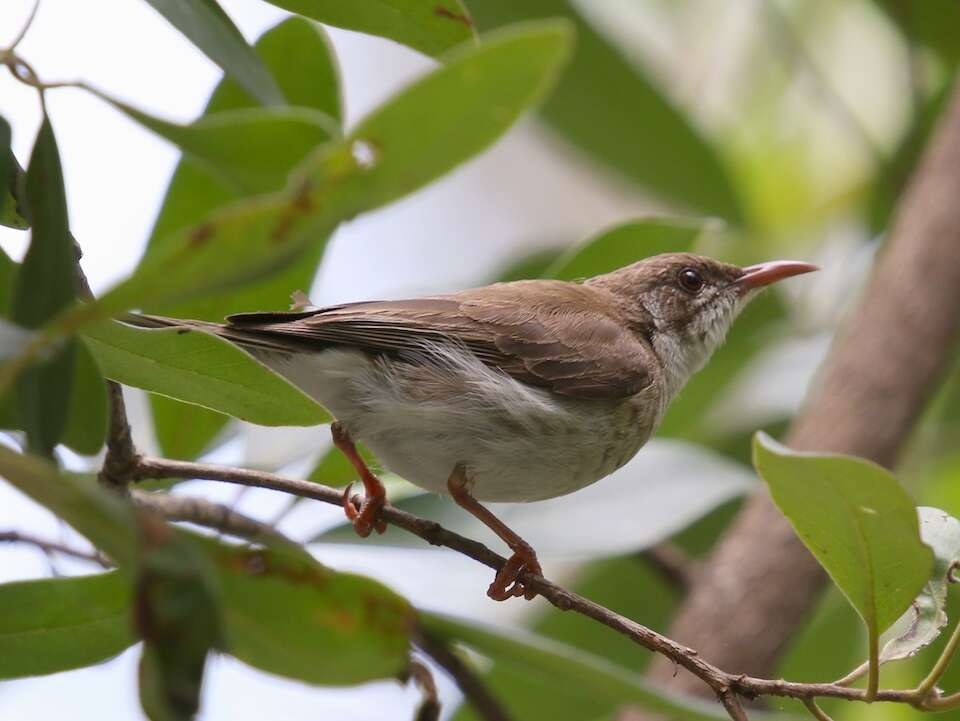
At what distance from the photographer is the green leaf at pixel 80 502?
4.51ft

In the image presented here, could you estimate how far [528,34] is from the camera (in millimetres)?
1439

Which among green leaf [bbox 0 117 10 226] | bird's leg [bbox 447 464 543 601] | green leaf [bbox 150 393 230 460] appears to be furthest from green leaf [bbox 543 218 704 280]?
green leaf [bbox 0 117 10 226]

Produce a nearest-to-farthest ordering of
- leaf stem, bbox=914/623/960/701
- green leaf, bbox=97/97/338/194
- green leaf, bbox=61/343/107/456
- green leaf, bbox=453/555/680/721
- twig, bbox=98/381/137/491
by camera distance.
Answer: green leaf, bbox=97/97/338/194 < green leaf, bbox=61/343/107/456 < leaf stem, bbox=914/623/960/701 < twig, bbox=98/381/137/491 < green leaf, bbox=453/555/680/721

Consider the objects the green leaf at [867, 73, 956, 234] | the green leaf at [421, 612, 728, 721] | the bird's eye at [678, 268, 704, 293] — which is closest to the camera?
the green leaf at [421, 612, 728, 721]

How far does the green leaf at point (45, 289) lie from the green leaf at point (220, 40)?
11.9 inches

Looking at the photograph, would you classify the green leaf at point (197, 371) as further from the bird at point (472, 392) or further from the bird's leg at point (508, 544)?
the bird's leg at point (508, 544)

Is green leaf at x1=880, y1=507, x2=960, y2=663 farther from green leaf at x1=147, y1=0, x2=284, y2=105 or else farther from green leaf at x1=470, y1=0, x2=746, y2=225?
green leaf at x1=470, y1=0, x2=746, y2=225

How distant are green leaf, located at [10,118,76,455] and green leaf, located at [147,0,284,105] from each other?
303 millimetres

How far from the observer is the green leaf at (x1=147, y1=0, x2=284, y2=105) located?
6.71 ft

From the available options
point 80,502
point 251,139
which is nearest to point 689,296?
point 251,139

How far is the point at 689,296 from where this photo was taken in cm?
497

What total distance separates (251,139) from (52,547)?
197 cm

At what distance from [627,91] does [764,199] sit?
1.44 m

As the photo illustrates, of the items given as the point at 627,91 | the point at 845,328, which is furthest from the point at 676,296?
the point at 627,91
